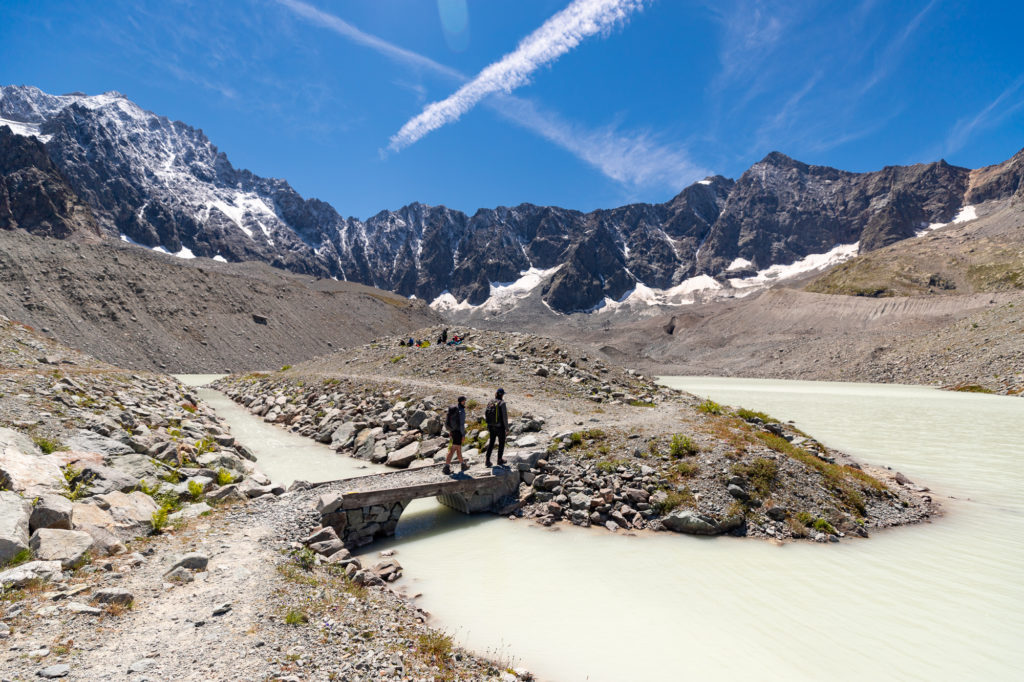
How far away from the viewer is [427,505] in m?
16.8

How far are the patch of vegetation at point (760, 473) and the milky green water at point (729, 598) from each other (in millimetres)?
2128

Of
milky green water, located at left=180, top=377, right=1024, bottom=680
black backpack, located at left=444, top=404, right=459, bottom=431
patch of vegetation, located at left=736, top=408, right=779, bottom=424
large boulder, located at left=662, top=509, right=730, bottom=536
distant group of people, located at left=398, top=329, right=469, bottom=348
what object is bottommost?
milky green water, located at left=180, top=377, right=1024, bottom=680

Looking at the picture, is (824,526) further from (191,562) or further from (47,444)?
(47,444)

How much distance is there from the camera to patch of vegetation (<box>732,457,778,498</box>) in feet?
47.9

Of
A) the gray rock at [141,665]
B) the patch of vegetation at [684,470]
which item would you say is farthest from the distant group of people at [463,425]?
the gray rock at [141,665]

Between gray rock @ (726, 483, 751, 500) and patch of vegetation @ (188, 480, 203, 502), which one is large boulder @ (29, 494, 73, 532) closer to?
patch of vegetation @ (188, 480, 203, 502)

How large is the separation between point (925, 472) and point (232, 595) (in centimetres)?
2621

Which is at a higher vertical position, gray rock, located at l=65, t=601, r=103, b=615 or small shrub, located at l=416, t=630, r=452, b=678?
gray rock, located at l=65, t=601, r=103, b=615

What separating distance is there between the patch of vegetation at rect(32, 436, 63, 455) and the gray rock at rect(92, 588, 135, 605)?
25.0ft

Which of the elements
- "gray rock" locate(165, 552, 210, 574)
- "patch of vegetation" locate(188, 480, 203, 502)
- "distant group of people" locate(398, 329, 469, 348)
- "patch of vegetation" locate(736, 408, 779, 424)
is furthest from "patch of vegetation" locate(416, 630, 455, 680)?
"distant group of people" locate(398, 329, 469, 348)

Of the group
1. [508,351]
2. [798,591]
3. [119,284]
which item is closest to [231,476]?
[798,591]

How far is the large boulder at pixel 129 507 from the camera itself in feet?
33.6

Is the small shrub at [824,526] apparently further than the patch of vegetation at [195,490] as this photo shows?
Yes

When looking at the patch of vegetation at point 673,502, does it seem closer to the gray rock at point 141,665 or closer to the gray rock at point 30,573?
the gray rock at point 141,665
